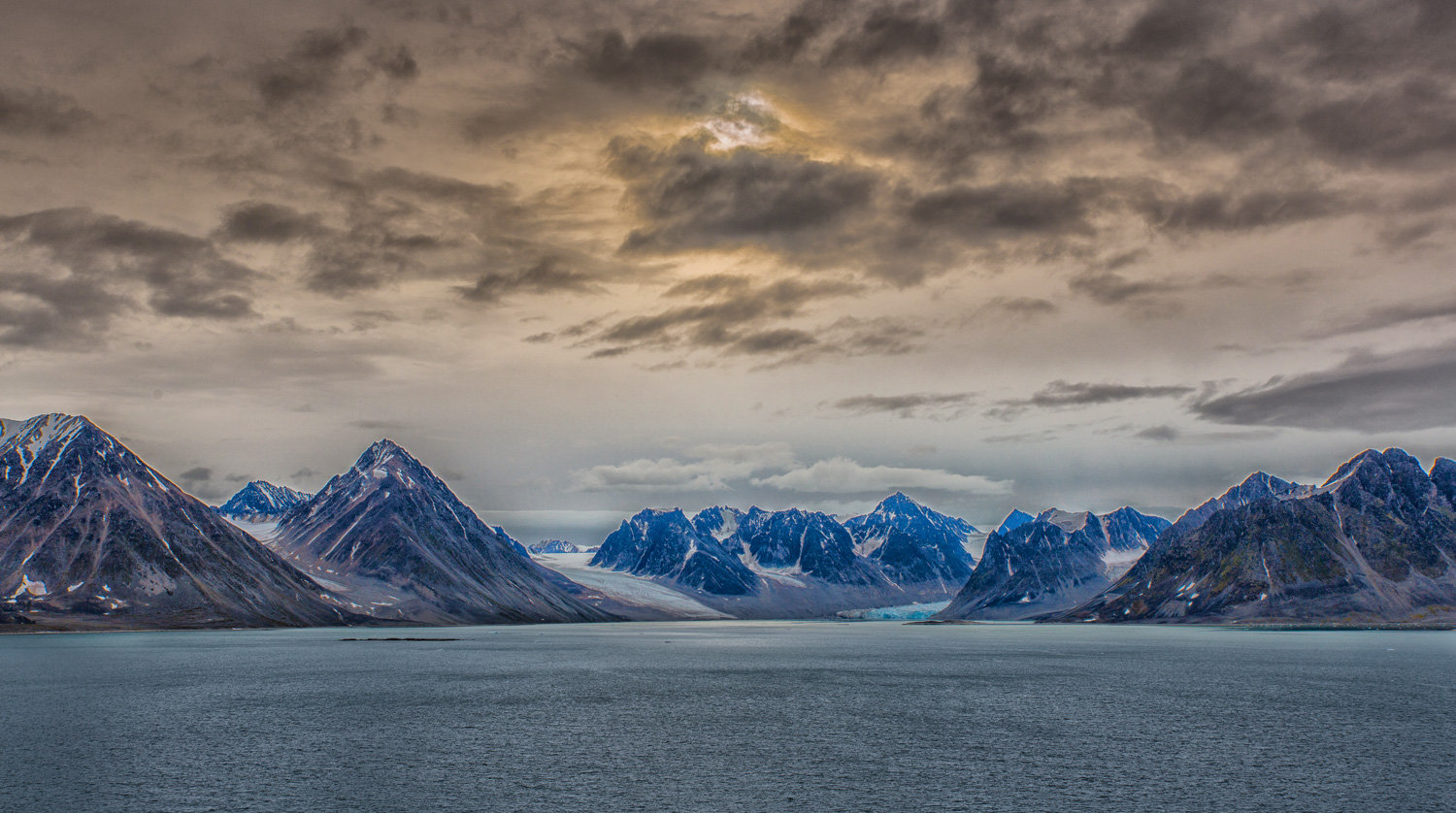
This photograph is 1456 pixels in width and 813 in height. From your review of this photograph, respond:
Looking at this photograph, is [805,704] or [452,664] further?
[452,664]

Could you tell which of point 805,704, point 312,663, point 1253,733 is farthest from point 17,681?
point 1253,733

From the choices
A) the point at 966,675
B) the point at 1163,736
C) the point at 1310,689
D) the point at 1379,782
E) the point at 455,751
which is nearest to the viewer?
the point at 1379,782

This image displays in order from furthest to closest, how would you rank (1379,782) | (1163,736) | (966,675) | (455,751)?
(966,675) → (1163,736) → (455,751) → (1379,782)

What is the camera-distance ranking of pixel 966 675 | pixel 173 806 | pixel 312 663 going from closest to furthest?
1. pixel 173 806
2. pixel 966 675
3. pixel 312 663

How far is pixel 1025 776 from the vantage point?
70000 mm

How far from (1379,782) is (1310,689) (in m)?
74.8

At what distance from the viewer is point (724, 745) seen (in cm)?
8394

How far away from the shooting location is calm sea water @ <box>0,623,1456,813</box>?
63.2 meters

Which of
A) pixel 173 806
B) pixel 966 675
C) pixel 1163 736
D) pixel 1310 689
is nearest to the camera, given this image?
pixel 173 806

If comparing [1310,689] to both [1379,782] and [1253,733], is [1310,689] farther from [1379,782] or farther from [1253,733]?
[1379,782]

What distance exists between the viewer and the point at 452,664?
194 metres

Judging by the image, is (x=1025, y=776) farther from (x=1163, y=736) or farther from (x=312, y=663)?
(x=312, y=663)

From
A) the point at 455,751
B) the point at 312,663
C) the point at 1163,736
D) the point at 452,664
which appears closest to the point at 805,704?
the point at 1163,736

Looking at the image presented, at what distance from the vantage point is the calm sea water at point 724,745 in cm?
6319
